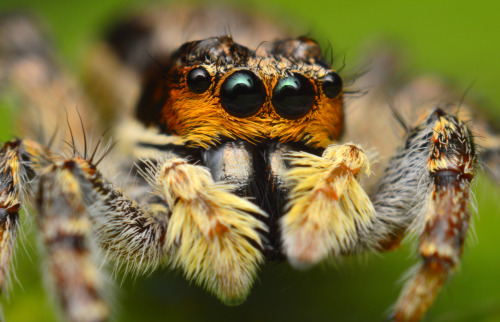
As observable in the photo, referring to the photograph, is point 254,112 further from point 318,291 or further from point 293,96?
point 318,291

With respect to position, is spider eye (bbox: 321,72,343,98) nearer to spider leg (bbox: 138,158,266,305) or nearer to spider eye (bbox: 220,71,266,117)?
spider eye (bbox: 220,71,266,117)

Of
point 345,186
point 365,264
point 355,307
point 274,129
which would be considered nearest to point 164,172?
point 274,129

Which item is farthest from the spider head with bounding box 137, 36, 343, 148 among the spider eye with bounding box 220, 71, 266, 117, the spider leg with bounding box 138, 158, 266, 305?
the spider leg with bounding box 138, 158, 266, 305

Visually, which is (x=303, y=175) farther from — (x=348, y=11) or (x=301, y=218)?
(x=348, y=11)

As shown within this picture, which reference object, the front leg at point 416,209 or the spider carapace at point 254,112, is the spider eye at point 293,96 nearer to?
the spider carapace at point 254,112

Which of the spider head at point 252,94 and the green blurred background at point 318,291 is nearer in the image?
the spider head at point 252,94

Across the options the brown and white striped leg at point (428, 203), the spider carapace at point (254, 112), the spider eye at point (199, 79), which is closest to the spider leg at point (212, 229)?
the spider carapace at point (254, 112)
